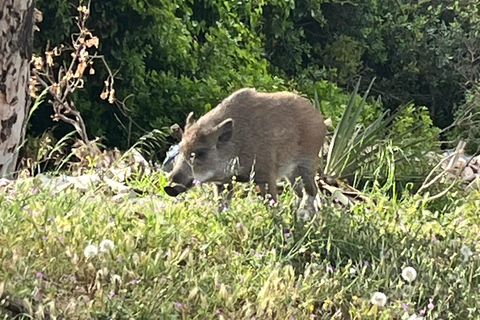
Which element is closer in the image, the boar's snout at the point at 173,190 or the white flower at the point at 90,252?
the white flower at the point at 90,252

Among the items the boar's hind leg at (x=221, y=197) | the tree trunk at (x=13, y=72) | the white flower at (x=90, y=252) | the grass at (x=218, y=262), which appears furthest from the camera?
the tree trunk at (x=13, y=72)

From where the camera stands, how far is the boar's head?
448 centimetres

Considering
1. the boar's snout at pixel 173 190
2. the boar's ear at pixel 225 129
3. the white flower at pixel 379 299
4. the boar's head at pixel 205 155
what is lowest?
the boar's snout at pixel 173 190

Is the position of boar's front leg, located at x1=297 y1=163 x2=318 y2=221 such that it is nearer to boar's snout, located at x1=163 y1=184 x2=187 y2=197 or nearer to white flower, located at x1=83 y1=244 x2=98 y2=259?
boar's snout, located at x1=163 y1=184 x2=187 y2=197

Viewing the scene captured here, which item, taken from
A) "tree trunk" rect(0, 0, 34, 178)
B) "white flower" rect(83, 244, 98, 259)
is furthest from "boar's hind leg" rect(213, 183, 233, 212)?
"tree trunk" rect(0, 0, 34, 178)

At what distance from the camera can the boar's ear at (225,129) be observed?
177 inches

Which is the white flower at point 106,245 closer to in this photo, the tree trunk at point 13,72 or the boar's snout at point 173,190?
the boar's snout at point 173,190

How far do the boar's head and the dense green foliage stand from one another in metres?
3.51

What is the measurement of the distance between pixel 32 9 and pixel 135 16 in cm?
310

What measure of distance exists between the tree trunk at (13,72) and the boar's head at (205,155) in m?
1.44

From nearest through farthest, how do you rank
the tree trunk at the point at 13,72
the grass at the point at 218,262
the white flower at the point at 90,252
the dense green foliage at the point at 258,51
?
the grass at the point at 218,262, the white flower at the point at 90,252, the tree trunk at the point at 13,72, the dense green foliage at the point at 258,51

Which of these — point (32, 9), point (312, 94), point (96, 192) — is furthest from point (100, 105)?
point (96, 192)

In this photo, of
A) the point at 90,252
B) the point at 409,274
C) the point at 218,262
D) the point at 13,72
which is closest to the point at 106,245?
the point at 90,252

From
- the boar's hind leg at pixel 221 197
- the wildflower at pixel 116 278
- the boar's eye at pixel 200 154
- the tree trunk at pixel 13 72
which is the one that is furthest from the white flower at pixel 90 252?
the tree trunk at pixel 13 72
